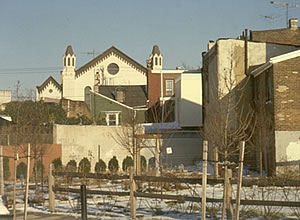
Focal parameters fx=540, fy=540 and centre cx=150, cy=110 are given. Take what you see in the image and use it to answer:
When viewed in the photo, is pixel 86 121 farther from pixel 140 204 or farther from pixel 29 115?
pixel 140 204

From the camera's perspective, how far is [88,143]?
36469 mm

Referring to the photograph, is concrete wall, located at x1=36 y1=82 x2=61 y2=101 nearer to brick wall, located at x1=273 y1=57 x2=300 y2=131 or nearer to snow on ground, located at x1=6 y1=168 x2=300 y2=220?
brick wall, located at x1=273 y1=57 x2=300 y2=131

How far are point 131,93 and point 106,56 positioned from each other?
47.2 feet

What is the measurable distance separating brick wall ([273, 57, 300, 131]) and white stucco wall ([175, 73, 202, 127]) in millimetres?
16339

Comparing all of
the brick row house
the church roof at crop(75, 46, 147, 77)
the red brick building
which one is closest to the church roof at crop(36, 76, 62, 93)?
the church roof at crop(75, 46, 147, 77)

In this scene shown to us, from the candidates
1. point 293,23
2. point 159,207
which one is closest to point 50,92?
point 293,23

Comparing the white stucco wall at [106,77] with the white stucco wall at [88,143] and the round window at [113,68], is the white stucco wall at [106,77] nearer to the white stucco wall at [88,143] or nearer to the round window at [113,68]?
the round window at [113,68]

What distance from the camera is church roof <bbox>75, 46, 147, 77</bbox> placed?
241ft

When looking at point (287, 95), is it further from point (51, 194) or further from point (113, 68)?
point (113, 68)

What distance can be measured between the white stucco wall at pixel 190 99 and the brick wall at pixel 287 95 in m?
16.3

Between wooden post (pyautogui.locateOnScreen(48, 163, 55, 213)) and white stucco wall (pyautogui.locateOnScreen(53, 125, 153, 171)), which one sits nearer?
wooden post (pyautogui.locateOnScreen(48, 163, 55, 213))

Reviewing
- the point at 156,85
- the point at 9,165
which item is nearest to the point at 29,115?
the point at 9,165

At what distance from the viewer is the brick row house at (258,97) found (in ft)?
85.8

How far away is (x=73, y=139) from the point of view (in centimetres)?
3534
